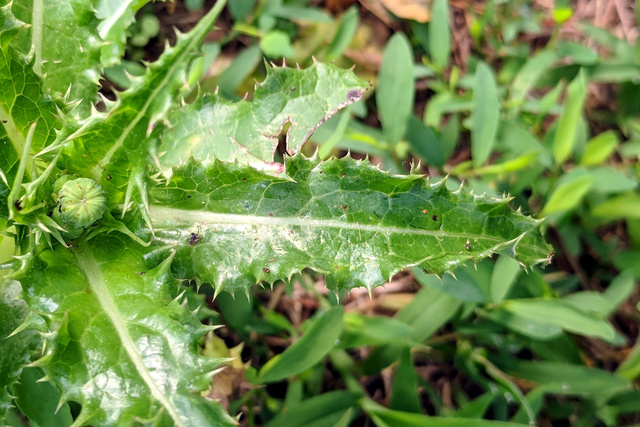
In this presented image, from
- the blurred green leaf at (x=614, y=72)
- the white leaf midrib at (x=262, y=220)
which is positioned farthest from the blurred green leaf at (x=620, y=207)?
the white leaf midrib at (x=262, y=220)

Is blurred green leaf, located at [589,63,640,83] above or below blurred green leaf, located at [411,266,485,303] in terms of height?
above

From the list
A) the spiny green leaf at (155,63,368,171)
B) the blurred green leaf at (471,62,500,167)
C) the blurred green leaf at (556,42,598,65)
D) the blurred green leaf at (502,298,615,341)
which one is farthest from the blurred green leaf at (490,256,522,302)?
the blurred green leaf at (556,42,598,65)

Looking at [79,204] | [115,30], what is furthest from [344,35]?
[79,204]

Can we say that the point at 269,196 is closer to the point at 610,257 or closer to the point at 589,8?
the point at 610,257

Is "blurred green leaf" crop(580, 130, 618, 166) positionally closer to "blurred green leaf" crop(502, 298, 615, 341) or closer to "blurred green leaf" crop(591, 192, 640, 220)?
"blurred green leaf" crop(591, 192, 640, 220)

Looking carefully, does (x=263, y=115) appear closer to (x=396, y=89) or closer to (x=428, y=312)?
(x=396, y=89)

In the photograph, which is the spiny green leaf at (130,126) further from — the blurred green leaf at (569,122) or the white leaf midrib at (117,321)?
the blurred green leaf at (569,122)

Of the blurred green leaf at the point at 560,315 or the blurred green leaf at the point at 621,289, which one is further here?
the blurred green leaf at the point at 621,289
